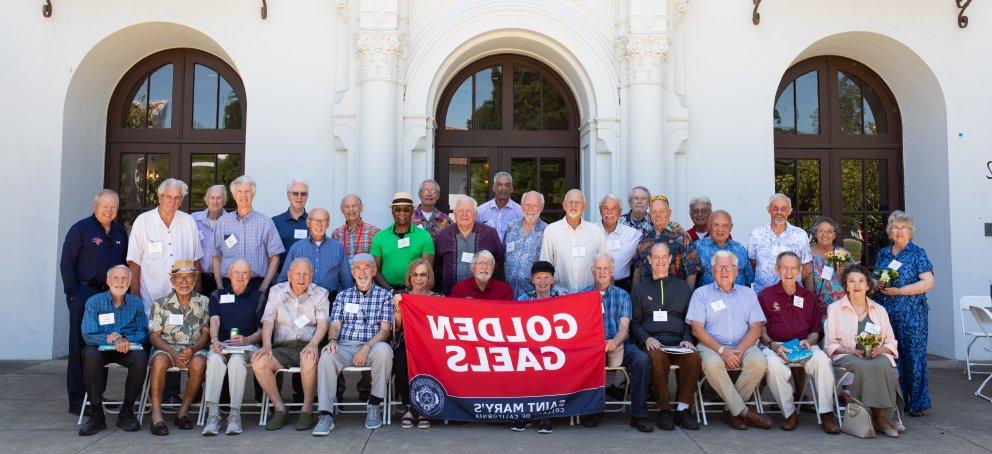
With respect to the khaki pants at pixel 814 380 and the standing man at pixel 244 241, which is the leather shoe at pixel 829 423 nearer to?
the khaki pants at pixel 814 380

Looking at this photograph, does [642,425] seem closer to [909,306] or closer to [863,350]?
[863,350]

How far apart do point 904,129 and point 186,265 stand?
887 cm

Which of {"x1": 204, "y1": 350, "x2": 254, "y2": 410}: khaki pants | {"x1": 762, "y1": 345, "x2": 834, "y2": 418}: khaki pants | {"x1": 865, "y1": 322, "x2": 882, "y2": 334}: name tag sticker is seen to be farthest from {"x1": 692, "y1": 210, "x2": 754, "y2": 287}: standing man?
{"x1": 204, "y1": 350, "x2": 254, "y2": 410}: khaki pants

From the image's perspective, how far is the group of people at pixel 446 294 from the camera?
17.8 ft

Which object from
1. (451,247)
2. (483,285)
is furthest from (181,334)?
(483,285)

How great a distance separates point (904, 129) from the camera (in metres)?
9.30

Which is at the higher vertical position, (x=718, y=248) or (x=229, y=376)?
(x=718, y=248)

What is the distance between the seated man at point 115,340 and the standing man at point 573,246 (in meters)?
3.39

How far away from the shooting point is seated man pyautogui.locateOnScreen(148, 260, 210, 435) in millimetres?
5391

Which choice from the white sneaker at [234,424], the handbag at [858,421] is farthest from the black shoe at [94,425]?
the handbag at [858,421]

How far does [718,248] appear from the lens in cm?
623

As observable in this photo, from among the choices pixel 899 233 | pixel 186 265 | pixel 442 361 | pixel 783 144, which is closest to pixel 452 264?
pixel 442 361

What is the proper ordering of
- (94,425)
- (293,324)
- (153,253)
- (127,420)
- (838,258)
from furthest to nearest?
(838,258) → (153,253) → (293,324) → (127,420) → (94,425)

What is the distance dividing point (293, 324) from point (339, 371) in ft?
1.79
